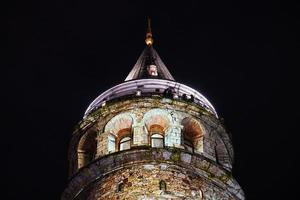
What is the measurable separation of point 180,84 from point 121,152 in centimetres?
394

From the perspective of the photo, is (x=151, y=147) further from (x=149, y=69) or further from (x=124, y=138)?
(x=149, y=69)

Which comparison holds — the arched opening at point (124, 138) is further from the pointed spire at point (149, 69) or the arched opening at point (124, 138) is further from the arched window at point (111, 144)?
the pointed spire at point (149, 69)

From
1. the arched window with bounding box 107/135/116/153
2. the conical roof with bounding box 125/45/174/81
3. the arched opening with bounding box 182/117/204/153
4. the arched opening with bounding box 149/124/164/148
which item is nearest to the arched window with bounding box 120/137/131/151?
the arched window with bounding box 107/135/116/153

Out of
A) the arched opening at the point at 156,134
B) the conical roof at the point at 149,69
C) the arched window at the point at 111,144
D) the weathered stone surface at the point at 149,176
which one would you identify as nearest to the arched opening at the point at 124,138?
the arched window at the point at 111,144

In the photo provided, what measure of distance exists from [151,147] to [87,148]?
2809 mm

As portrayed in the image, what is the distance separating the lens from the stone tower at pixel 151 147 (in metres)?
24.4

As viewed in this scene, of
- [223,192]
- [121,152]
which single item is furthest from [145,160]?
[223,192]

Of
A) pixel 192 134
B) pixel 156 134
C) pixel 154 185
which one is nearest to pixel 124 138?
pixel 156 134

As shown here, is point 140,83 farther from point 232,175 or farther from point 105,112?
point 232,175

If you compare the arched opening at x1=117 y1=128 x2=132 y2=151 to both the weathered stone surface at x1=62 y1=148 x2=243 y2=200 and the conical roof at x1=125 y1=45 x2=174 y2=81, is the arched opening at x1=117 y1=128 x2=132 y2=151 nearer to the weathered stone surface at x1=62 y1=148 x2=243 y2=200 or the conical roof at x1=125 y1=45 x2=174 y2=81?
the weathered stone surface at x1=62 y1=148 x2=243 y2=200

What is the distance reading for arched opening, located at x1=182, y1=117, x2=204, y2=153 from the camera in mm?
26500

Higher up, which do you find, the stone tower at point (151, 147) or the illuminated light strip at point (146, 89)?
the illuminated light strip at point (146, 89)

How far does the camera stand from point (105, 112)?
27203 mm

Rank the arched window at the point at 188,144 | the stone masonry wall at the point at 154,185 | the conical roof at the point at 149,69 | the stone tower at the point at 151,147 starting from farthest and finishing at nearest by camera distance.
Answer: the conical roof at the point at 149,69 < the arched window at the point at 188,144 < the stone tower at the point at 151,147 < the stone masonry wall at the point at 154,185
